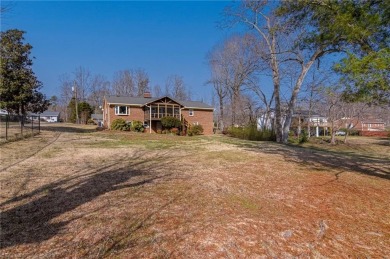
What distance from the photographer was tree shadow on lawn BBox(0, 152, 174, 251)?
2.82m

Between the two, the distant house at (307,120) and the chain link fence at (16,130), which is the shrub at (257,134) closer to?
the distant house at (307,120)

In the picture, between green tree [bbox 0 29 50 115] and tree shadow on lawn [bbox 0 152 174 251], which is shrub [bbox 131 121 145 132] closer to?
green tree [bbox 0 29 50 115]

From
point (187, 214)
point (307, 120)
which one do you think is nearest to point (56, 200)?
point (187, 214)

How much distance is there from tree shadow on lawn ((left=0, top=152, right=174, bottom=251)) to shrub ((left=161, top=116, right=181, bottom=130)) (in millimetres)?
21935

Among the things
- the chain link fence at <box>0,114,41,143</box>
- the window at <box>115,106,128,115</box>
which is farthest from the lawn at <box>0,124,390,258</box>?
the window at <box>115,106,128,115</box>

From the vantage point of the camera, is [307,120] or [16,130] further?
[307,120]

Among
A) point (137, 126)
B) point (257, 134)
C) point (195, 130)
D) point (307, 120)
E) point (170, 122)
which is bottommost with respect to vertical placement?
point (257, 134)

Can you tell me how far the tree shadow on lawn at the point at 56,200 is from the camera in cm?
282

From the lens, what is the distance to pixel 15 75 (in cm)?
1825

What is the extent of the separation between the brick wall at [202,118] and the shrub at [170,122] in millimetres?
3138

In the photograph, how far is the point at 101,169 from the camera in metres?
6.31

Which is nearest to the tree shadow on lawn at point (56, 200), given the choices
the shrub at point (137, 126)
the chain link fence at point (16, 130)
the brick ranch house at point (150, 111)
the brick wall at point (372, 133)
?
the chain link fence at point (16, 130)

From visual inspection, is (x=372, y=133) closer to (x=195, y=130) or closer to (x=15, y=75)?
(x=195, y=130)

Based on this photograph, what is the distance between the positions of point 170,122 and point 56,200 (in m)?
24.8
